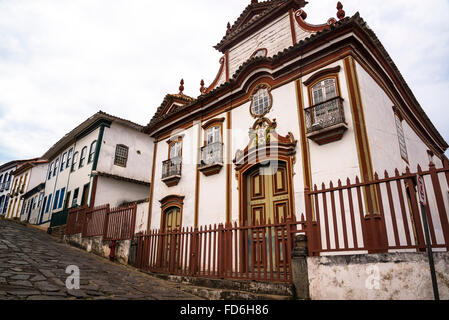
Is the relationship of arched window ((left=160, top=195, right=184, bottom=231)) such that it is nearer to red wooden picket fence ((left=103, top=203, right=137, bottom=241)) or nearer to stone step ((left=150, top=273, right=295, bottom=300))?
red wooden picket fence ((left=103, top=203, right=137, bottom=241))

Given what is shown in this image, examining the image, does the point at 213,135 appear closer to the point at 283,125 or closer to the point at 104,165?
the point at 283,125

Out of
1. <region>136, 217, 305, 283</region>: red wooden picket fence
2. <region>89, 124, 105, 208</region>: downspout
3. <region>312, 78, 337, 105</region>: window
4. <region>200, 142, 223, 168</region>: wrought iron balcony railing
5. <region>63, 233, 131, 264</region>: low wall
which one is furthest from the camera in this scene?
<region>89, 124, 105, 208</region>: downspout

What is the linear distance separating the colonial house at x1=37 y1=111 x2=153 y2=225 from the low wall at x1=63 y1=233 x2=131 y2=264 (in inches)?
158

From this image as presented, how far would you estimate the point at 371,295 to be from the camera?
4.45m

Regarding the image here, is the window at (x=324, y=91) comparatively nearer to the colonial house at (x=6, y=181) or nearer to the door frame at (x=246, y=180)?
the door frame at (x=246, y=180)

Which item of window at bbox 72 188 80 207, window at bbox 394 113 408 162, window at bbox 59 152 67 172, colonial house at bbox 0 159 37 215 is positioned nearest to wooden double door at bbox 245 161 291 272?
window at bbox 394 113 408 162

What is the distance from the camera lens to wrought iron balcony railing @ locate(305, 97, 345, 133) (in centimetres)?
817

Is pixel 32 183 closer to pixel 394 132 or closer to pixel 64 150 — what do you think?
pixel 64 150

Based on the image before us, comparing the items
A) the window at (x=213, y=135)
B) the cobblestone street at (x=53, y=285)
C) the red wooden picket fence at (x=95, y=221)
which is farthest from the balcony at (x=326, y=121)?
the red wooden picket fence at (x=95, y=221)

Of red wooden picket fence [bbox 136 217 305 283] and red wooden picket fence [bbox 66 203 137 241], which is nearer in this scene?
red wooden picket fence [bbox 136 217 305 283]

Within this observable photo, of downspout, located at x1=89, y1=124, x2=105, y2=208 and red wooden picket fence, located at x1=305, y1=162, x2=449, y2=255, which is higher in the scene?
downspout, located at x1=89, y1=124, x2=105, y2=208

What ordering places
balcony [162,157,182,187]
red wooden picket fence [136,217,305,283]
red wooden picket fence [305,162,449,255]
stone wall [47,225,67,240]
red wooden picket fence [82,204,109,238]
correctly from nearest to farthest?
1. red wooden picket fence [305,162,449,255]
2. red wooden picket fence [136,217,305,283]
3. red wooden picket fence [82,204,109,238]
4. balcony [162,157,182,187]
5. stone wall [47,225,67,240]

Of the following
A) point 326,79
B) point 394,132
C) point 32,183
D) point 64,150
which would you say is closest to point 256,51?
point 326,79
